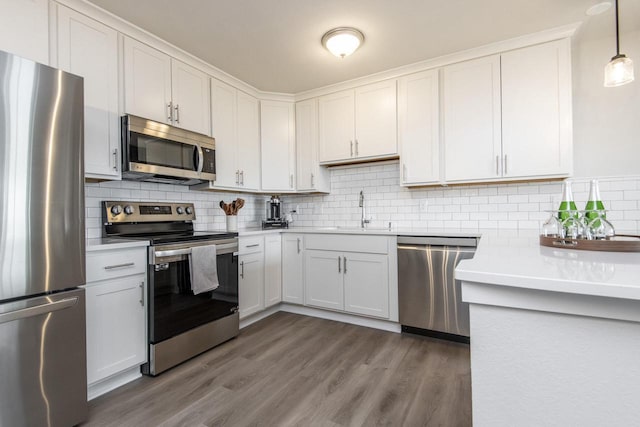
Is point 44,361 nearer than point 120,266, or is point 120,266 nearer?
point 44,361

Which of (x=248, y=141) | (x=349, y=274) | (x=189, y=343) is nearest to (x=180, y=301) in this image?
(x=189, y=343)

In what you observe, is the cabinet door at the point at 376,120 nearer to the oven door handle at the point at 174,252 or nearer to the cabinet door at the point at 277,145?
the cabinet door at the point at 277,145

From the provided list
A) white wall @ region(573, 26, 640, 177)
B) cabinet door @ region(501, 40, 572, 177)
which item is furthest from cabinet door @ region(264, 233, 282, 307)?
white wall @ region(573, 26, 640, 177)

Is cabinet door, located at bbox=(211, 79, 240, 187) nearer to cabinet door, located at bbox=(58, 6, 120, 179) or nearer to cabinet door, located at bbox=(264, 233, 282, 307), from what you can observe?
cabinet door, located at bbox=(264, 233, 282, 307)

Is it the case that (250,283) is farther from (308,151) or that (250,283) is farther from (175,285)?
(308,151)

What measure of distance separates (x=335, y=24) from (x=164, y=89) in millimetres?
1441

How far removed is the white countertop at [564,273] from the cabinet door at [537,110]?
1.82 metres

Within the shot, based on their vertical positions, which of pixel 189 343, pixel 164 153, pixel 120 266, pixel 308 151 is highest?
pixel 308 151

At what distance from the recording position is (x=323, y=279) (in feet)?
10.5

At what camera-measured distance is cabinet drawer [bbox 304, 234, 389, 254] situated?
289cm

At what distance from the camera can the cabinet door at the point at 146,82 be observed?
2.29 metres

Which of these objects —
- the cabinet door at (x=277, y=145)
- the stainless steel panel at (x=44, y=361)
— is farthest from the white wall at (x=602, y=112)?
the stainless steel panel at (x=44, y=361)

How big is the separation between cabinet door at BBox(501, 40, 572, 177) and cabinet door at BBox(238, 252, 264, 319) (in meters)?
2.40

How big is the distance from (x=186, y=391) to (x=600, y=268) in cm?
213
